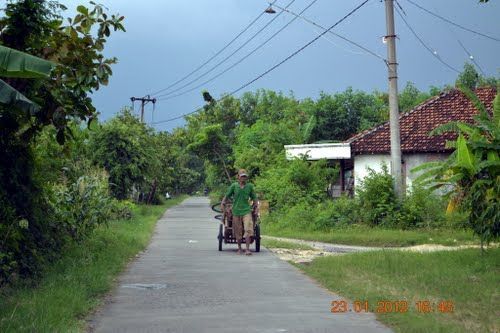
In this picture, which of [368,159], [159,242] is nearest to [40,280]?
[159,242]

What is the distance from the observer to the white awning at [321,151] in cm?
3088

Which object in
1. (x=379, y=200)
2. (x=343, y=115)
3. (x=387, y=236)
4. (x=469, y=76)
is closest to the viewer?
(x=387, y=236)

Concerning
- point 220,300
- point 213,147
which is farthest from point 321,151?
point 220,300

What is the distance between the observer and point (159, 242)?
21.3 metres

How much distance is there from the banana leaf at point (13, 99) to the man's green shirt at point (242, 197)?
8703mm

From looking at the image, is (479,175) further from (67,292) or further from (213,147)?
(213,147)

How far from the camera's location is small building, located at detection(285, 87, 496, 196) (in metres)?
29.2

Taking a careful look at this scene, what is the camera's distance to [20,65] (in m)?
8.40

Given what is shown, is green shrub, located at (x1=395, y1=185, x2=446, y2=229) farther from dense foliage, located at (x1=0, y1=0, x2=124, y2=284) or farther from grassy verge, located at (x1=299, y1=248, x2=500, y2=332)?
dense foliage, located at (x1=0, y1=0, x2=124, y2=284)

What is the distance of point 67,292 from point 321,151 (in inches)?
919

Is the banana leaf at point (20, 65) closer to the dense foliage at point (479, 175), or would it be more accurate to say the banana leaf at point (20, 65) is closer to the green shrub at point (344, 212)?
the dense foliage at point (479, 175)

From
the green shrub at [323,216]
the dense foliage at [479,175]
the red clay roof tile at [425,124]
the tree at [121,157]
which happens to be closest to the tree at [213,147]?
the tree at [121,157]

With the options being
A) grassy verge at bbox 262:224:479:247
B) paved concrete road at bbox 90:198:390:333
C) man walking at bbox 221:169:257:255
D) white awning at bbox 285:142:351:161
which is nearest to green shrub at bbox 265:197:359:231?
grassy verge at bbox 262:224:479:247

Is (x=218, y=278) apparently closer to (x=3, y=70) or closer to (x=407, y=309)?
(x=407, y=309)
